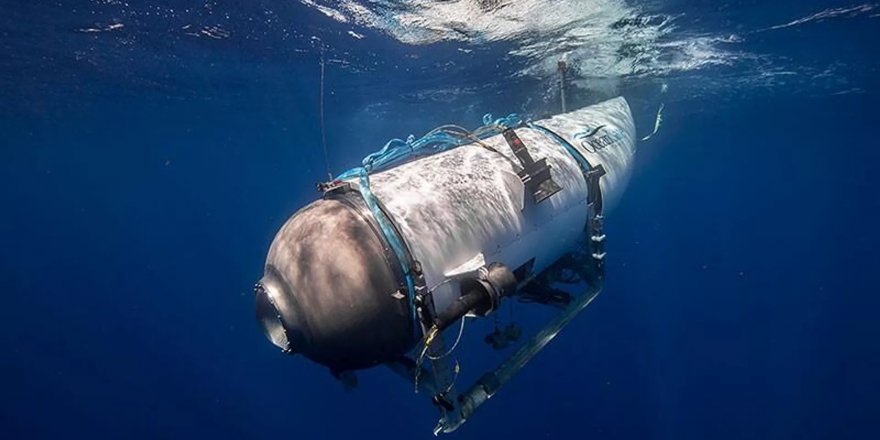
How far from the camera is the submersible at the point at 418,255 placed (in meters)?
3.20

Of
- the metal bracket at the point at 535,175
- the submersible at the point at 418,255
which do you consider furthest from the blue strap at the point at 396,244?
the metal bracket at the point at 535,175

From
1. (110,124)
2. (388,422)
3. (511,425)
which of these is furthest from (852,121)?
(110,124)

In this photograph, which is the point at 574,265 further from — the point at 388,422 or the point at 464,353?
the point at 388,422

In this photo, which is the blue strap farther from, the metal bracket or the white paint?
the metal bracket

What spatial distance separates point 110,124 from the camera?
71.5 ft

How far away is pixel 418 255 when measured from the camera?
3391 millimetres

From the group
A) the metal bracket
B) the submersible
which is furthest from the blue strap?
the metal bracket

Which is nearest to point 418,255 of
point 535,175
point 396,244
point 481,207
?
point 396,244

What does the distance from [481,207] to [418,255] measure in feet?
2.91

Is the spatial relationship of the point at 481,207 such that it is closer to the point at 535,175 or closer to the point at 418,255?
the point at 535,175

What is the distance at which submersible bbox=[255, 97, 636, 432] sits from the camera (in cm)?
320

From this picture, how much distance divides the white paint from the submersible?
12mm

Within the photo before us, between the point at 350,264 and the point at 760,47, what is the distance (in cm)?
1456

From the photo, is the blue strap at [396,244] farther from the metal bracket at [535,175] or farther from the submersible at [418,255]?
the metal bracket at [535,175]
